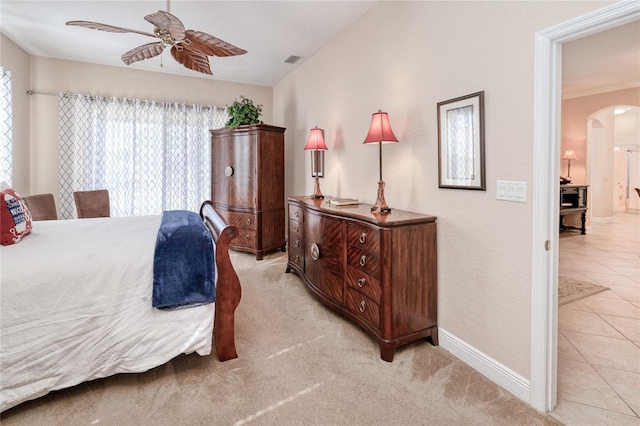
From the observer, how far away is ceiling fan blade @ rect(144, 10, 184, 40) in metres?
2.03

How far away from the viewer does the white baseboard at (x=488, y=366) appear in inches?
67.9

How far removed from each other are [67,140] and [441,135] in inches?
190

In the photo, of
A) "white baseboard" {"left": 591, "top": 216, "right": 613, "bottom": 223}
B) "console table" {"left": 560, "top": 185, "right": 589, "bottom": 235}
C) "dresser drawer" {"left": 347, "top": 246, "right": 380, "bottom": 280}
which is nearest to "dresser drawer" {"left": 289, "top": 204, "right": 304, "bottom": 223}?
"dresser drawer" {"left": 347, "top": 246, "right": 380, "bottom": 280}

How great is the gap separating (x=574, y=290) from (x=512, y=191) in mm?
2312

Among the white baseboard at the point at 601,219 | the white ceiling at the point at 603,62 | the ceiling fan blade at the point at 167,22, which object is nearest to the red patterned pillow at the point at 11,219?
the ceiling fan blade at the point at 167,22

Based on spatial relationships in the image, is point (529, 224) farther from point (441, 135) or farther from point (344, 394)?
point (344, 394)

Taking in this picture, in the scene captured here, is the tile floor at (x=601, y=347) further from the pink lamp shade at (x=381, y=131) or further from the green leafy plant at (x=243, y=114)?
the green leafy plant at (x=243, y=114)

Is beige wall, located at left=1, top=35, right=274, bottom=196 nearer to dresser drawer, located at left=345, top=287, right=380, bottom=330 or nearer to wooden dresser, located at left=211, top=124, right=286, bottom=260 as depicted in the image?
wooden dresser, located at left=211, top=124, right=286, bottom=260

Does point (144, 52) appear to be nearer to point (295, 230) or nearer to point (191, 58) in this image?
point (191, 58)

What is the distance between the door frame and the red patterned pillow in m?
2.93

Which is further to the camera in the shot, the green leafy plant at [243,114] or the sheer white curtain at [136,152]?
the green leafy plant at [243,114]

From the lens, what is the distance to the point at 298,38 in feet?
12.1

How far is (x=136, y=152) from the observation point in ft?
15.3

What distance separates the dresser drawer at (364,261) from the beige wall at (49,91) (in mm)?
4157
